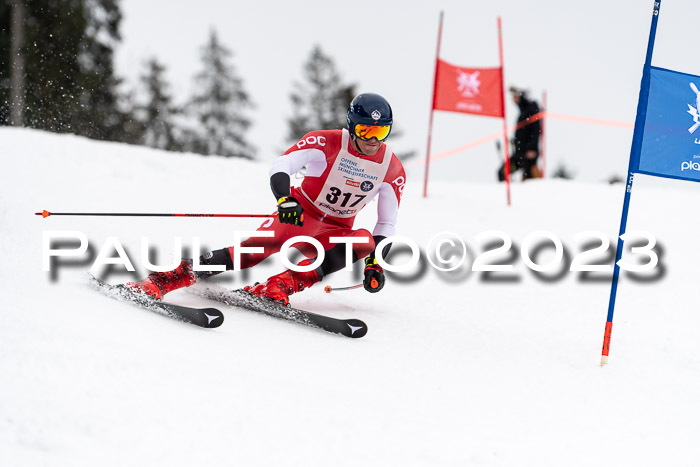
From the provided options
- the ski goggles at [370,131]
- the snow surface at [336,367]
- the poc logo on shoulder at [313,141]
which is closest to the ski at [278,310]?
the snow surface at [336,367]

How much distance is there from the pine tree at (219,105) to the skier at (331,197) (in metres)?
23.1

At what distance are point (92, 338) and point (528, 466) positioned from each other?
175cm

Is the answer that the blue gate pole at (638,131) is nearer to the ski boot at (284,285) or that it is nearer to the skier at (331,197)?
the skier at (331,197)

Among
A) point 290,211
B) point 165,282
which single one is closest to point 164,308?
point 165,282

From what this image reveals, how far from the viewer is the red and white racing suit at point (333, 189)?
4.08 m

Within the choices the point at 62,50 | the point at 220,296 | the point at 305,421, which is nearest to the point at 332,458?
the point at 305,421

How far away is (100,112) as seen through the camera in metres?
19.9

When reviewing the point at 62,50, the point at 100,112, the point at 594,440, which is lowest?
the point at 594,440

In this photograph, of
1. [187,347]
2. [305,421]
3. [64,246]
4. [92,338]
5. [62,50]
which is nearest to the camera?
[305,421]

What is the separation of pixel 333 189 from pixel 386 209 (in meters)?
0.41

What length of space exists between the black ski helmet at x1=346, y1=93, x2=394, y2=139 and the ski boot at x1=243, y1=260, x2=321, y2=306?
1068 mm

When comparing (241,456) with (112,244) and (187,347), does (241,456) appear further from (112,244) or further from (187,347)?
(112,244)

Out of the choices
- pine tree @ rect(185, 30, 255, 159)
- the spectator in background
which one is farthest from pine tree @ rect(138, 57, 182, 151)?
the spectator in background

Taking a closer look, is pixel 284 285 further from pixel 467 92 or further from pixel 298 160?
pixel 467 92
